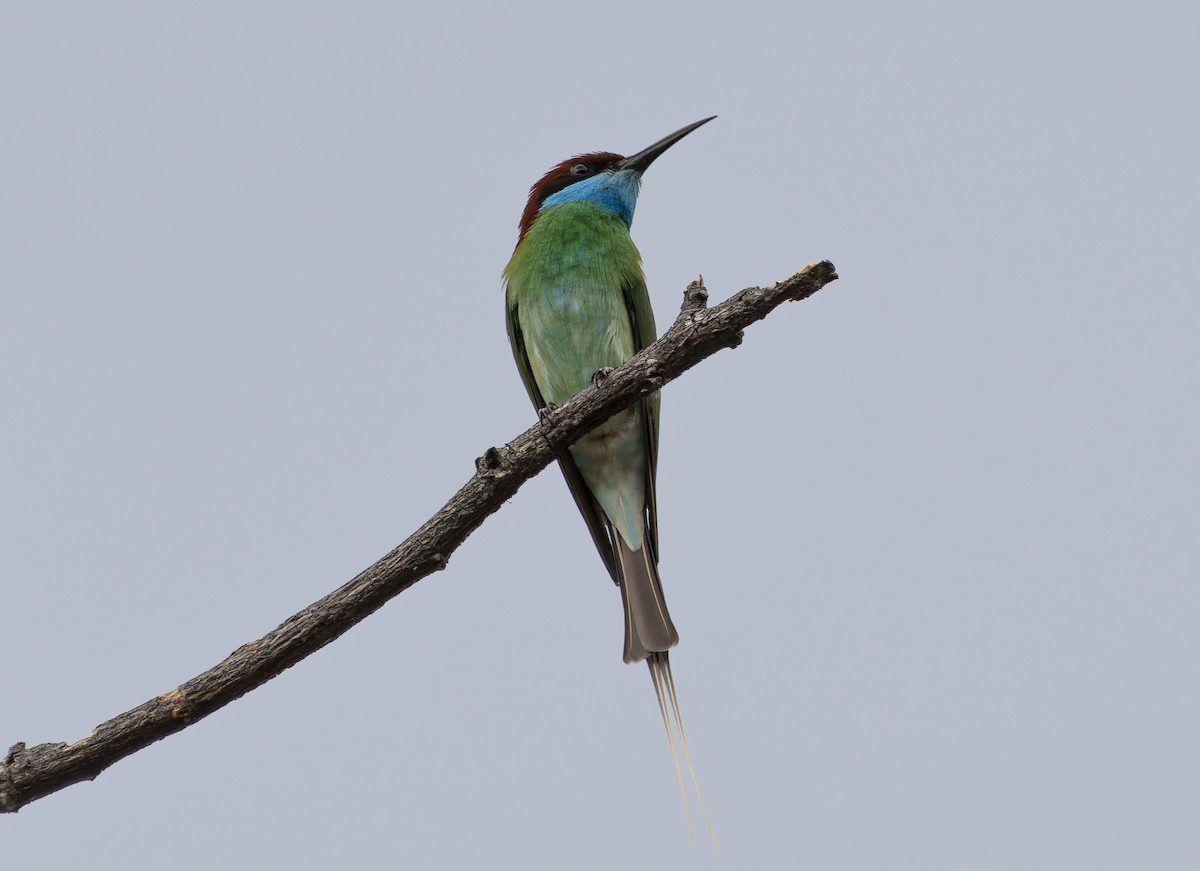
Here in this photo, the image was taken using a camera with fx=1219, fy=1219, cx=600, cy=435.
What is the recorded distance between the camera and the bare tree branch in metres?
3.39

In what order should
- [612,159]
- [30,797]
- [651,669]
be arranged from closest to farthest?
1. [30,797]
2. [651,669]
3. [612,159]

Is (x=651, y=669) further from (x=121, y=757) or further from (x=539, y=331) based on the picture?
(x=121, y=757)

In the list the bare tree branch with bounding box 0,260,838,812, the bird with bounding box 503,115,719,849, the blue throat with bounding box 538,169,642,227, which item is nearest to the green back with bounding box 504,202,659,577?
the bird with bounding box 503,115,719,849

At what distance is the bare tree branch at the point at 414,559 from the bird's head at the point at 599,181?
2.16 metres

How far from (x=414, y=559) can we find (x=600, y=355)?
1.69 m

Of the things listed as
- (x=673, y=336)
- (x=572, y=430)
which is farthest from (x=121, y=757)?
(x=673, y=336)

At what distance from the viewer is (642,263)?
5.48 m

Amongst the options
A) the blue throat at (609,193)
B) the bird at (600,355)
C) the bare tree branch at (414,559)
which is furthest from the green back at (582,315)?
the bare tree branch at (414,559)

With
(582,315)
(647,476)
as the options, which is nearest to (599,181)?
(582,315)

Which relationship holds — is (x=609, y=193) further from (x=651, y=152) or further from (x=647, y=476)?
(x=647, y=476)

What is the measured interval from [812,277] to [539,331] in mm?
1851

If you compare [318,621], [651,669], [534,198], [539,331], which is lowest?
[651,669]

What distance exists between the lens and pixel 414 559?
145 inches

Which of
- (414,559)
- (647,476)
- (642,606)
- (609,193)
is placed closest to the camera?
(414,559)
